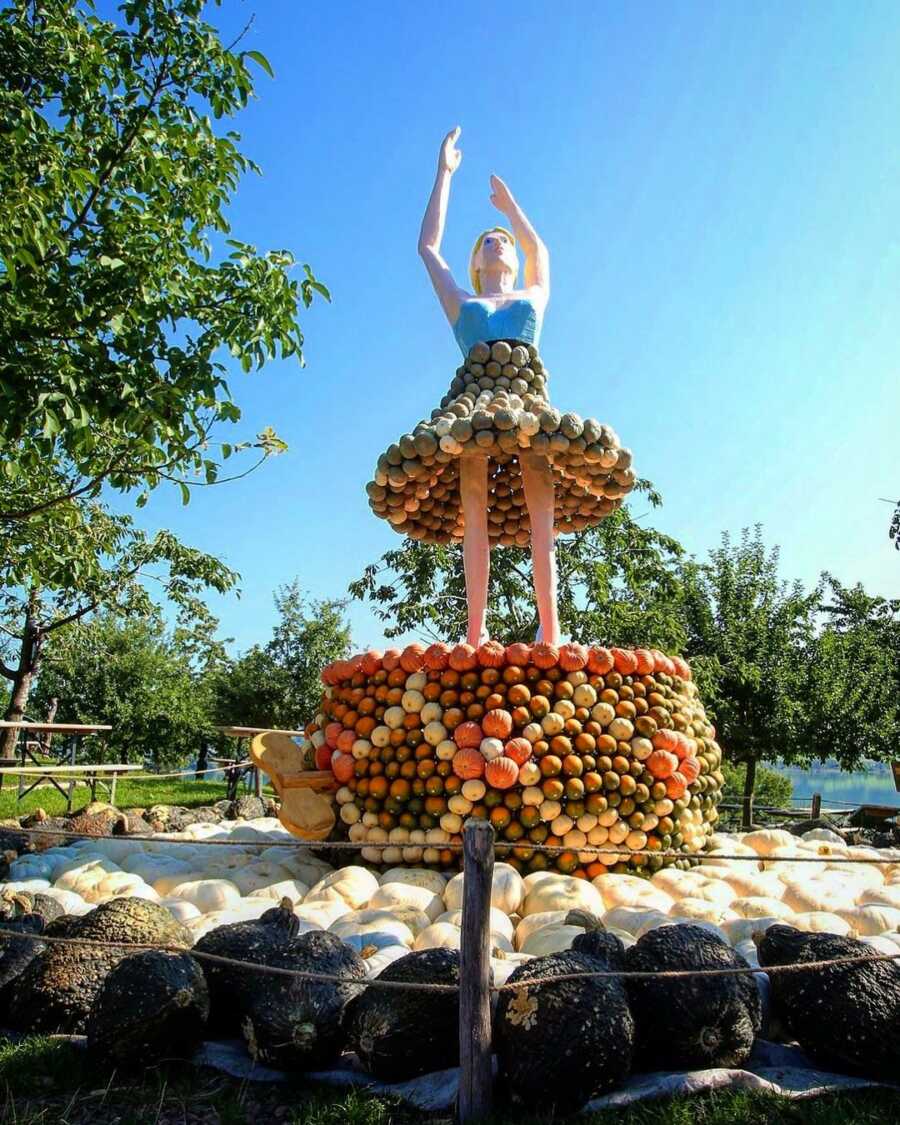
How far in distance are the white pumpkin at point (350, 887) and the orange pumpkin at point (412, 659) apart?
116 cm

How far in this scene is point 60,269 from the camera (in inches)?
210

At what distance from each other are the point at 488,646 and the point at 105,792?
12.2m

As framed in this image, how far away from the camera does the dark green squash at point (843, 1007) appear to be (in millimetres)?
2645

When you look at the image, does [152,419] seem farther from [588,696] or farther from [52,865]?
[588,696]

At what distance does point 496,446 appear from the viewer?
213 inches

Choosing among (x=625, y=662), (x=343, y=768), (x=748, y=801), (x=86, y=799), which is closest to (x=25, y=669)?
(x=86, y=799)

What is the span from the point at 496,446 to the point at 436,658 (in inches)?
53.0

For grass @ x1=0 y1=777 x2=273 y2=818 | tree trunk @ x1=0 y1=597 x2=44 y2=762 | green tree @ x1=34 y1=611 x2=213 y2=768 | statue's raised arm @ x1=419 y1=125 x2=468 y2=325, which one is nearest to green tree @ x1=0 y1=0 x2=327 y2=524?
statue's raised arm @ x1=419 y1=125 x2=468 y2=325

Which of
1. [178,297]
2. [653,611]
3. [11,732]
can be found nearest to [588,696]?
[178,297]

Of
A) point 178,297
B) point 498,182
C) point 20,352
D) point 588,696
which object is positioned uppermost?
point 498,182

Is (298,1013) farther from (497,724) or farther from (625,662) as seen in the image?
(625,662)

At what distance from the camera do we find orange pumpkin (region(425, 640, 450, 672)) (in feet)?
16.7

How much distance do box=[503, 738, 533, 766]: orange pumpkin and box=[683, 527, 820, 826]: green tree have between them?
28.9ft

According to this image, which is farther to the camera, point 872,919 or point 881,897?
point 881,897
